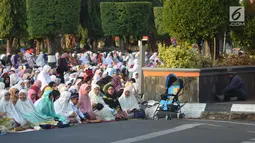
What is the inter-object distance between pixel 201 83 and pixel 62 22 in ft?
87.6

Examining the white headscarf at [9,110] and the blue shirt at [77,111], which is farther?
the blue shirt at [77,111]

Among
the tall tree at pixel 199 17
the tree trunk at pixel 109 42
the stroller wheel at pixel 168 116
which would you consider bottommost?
the stroller wheel at pixel 168 116

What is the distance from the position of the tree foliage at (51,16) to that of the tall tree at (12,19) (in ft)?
28.4

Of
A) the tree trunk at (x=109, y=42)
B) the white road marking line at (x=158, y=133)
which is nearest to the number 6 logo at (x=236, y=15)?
the white road marking line at (x=158, y=133)

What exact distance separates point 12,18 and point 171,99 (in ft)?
123

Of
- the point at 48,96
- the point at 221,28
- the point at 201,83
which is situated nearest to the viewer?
the point at 48,96

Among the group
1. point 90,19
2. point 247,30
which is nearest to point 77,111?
point 247,30

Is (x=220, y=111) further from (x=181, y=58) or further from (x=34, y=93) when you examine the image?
(x=34, y=93)

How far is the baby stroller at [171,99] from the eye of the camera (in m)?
17.7

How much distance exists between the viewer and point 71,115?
660 inches

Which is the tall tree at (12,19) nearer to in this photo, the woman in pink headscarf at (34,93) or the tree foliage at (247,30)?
the tree foliage at (247,30)

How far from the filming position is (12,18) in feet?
177

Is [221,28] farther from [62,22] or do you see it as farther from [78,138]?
[62,22]

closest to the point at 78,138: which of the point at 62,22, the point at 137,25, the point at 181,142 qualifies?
the point at 181,142
